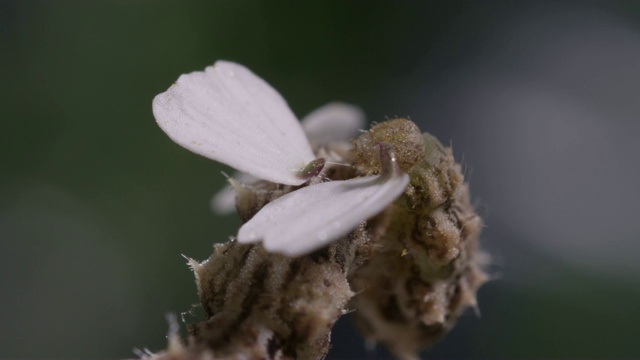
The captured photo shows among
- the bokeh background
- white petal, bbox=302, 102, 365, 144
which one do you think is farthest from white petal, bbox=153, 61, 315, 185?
the bokeh background

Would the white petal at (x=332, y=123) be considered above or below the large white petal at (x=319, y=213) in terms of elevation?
above

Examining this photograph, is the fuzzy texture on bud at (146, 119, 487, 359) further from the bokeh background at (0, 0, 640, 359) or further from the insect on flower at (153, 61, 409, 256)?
the bokeh background at (0, 0, 640, 359)

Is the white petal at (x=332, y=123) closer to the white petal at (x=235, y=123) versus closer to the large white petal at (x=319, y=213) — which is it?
the white petal at (x=235, y=123)

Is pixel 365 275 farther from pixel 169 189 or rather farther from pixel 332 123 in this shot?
pixel 169 189

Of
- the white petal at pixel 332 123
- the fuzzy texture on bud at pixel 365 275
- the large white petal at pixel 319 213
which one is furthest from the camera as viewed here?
the white petal at pixel 332 123

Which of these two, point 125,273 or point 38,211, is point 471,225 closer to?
point 125,273

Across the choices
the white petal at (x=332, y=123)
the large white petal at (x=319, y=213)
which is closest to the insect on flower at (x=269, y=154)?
the large white petal at (x=319, y=213)

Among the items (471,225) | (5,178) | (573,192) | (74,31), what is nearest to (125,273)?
(5,178)
